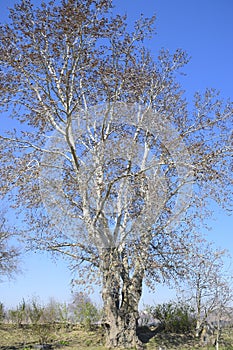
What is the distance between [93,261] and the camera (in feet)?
31.9

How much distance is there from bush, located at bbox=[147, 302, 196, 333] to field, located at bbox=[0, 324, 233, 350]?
420 millimetres

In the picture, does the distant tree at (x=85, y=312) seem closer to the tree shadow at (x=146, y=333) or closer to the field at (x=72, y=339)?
the field at (x=72, y=339)

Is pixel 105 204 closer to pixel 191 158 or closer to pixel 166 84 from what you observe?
pixel 191 158

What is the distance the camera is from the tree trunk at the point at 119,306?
393 inches

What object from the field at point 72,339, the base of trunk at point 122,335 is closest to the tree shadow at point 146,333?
the field at point 72,339

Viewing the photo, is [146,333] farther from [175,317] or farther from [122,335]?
[122,335]

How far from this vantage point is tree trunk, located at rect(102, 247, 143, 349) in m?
9.98

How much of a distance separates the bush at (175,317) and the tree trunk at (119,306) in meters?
1.76

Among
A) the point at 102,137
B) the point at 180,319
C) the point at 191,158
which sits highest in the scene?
the point at 102,137

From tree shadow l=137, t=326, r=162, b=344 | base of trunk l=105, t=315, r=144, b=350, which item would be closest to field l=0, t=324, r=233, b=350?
tree shadow l=137, t=326, r=162, b=344

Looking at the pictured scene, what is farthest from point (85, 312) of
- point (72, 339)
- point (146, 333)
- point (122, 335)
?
point (122, 335)

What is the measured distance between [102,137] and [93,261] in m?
2.97

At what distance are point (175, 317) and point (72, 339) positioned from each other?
10.2ft

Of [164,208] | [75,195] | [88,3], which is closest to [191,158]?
[164,208]
